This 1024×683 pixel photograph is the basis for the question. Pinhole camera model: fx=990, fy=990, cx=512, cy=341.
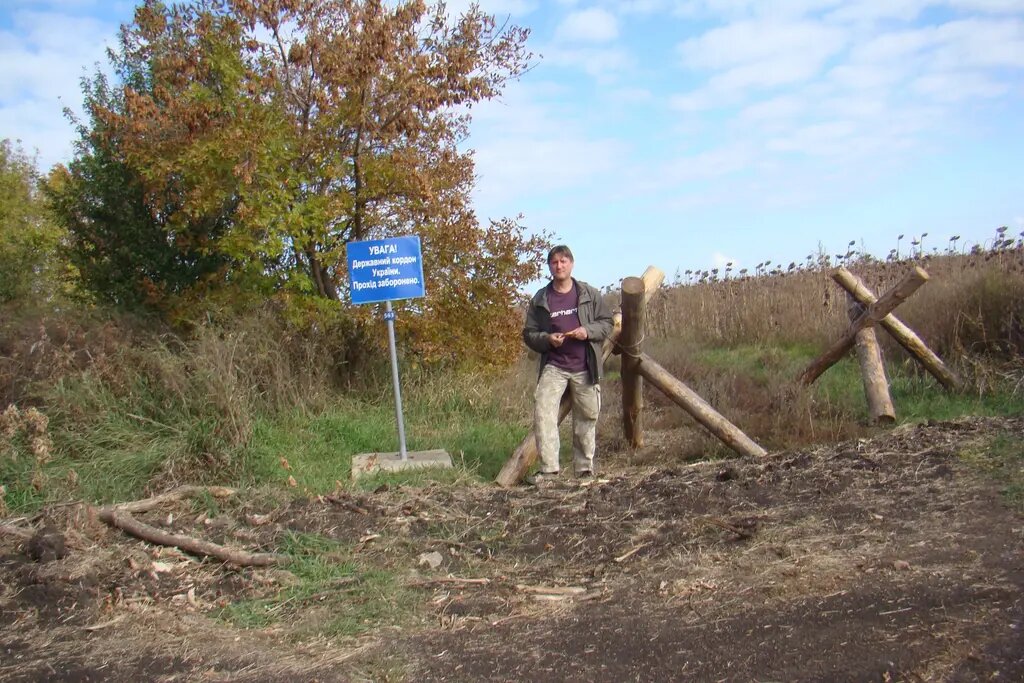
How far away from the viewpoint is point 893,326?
34.4ft

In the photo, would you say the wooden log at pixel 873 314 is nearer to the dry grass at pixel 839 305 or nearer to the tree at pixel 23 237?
the dry grass at pixel 839 305

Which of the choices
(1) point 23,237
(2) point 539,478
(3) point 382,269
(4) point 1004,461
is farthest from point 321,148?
(1) point 23,237

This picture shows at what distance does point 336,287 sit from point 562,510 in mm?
6286

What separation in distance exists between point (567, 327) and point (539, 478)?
127 cm

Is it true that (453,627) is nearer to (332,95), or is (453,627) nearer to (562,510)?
(562,510)

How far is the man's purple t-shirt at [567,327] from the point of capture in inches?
326

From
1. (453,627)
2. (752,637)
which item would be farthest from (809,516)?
(453,627)

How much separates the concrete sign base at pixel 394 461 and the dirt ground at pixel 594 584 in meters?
1.60

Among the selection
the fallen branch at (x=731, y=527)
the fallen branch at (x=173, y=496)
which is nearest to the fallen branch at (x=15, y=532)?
the fallen branch at (x=173, y=496)

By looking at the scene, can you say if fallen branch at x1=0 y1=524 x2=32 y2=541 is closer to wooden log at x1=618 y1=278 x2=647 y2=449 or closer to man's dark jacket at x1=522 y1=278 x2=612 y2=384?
man's dark jacket at x1=522 y1=278 x2=612 y2=384

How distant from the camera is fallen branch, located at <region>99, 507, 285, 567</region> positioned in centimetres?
582

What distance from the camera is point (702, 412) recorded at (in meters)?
9.16

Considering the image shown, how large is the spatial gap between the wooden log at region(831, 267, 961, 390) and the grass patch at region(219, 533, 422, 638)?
6603 millimetres

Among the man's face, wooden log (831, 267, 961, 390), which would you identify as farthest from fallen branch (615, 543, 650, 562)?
wooden log (831, 267, 961, 390)
